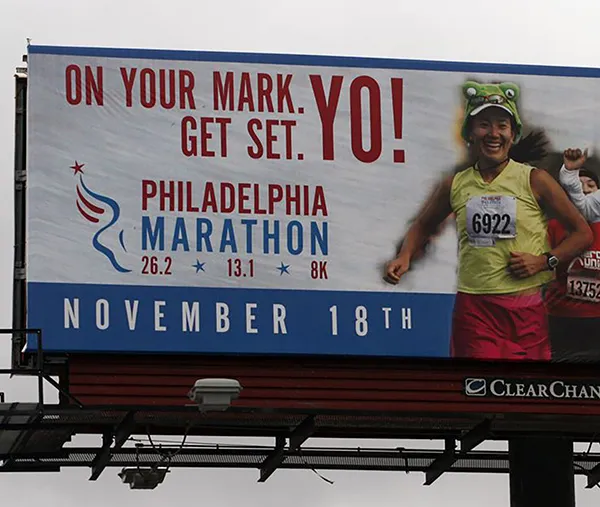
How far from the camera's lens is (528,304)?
29.8 meters

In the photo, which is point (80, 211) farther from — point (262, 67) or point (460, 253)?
point (460, 253)

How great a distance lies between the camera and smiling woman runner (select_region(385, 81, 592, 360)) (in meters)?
29.5

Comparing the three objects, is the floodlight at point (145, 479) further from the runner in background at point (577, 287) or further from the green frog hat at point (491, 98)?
the green frog hat at point (491, 98)

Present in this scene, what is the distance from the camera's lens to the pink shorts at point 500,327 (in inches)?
1158

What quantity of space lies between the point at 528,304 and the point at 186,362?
15.4 ft

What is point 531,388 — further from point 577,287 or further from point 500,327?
point 577,287

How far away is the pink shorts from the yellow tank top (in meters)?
0.17

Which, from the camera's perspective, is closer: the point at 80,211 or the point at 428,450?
the point at 80,211

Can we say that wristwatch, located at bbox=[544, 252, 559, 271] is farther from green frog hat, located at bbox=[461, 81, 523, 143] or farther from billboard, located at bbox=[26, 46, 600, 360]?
green frog hat, located at bbox=[461, 81, 523, 143]

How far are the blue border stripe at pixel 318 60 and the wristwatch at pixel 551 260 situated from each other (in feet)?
8.38

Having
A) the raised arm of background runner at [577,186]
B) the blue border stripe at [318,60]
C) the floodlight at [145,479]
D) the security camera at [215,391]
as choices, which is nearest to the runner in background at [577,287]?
the raised arm of background runner at [577,186]

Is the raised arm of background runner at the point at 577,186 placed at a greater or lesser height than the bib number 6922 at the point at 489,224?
greater

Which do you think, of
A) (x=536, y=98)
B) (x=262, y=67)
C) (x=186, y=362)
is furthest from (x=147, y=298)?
(x=536, y=98)

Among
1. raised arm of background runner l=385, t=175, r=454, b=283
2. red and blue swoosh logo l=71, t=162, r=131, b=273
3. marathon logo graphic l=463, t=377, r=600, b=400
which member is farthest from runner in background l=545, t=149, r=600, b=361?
red and blue swoosh logo l=71, t=162, r=131, b=273
